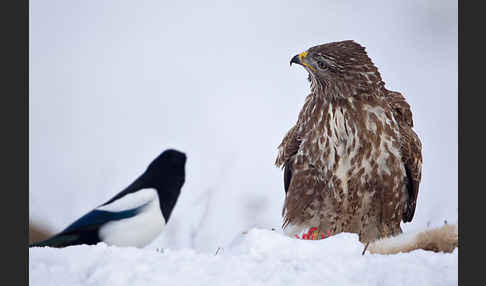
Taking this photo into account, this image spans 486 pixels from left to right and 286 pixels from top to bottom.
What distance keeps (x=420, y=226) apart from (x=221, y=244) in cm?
83

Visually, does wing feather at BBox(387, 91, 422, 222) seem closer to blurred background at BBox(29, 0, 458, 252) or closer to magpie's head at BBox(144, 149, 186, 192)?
blurred background at BBox(29, 0, 458, 252)

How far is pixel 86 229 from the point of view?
94.3 inches

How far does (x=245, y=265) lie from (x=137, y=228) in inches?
17.7

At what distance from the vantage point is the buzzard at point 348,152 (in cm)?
258

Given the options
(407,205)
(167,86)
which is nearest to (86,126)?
(167,86)

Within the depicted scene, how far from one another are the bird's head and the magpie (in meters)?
0.68

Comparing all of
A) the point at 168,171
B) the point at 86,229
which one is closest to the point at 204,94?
the point at 168,171

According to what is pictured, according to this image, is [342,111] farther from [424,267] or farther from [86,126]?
[86,126]

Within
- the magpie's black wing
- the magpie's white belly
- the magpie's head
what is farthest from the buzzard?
the magpie's black wing

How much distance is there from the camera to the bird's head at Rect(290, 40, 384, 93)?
258 centimetres

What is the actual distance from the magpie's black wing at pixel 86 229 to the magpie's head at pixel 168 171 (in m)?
0.16

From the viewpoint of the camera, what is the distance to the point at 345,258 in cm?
239

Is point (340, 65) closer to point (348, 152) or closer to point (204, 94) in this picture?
point (348, 152)

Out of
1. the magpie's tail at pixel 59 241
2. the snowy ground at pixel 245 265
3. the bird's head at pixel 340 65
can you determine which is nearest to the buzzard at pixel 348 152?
the bird's head at pixel 340 65
